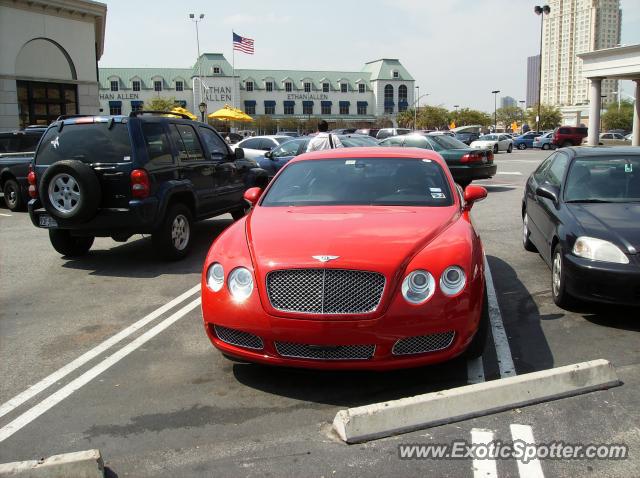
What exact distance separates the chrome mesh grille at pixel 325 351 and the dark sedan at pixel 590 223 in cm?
242

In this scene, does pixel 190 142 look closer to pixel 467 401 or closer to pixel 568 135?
pixel 467 401

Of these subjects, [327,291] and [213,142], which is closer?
[327,291]

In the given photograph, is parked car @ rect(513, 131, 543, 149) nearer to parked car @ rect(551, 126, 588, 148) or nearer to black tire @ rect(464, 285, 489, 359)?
parked car @ rect(551, 126, 588, 148)

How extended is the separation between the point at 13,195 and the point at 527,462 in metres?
13.4

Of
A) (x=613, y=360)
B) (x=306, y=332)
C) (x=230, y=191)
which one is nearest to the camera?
(x=306, y=332)

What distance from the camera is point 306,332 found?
12.2 feet

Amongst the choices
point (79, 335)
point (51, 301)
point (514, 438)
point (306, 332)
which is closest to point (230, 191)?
point (51, 301)

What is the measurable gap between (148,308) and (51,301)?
3.82 ft

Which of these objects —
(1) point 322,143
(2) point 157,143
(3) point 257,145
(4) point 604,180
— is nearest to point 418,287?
(4) point 604,180

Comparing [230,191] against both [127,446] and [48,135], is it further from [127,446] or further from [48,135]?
[127,446]

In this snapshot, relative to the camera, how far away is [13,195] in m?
13.7

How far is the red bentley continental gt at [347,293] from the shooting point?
3.74m

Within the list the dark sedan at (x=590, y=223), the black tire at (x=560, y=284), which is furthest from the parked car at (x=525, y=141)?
the black tire at (x=560, y=284)

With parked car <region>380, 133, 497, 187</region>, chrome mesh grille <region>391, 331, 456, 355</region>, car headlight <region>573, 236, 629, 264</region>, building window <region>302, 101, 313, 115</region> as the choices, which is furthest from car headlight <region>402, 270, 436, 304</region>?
building window <region>302, 101, 313, 115</region>
